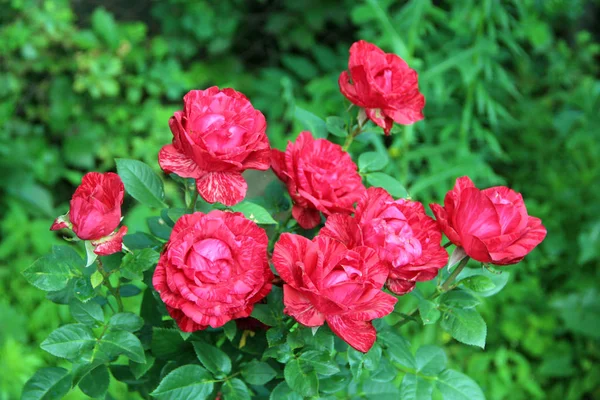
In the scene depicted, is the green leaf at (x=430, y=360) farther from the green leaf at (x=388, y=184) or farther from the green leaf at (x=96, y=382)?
the green leaf at (x=96, y=382)

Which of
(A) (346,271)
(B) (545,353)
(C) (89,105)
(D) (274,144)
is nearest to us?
(A) (346,271)

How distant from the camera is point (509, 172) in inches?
88.2

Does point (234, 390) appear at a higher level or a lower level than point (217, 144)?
lower

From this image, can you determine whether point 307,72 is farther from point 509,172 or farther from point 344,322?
point 344,322

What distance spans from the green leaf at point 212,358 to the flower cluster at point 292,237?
5cm

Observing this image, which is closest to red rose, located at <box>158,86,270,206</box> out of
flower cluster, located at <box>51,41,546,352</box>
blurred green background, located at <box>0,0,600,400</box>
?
flower cluster, located at <box>51,41,546,352</box>

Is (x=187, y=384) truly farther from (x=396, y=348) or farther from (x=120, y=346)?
(x=396, y=348)

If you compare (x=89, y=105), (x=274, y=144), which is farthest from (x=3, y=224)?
(x=274, y=144)

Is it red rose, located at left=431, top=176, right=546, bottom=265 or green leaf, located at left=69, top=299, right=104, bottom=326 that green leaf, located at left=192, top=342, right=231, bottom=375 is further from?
red rose, located at left=431, top=176, right=546, bottom=265

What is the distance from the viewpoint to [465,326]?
1.93 feet

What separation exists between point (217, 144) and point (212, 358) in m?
0.20

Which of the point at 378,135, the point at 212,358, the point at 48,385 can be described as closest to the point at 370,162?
the point at 212,358

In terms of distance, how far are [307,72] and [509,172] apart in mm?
775

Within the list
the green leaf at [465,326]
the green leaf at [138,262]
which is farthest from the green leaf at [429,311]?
the green leaf at [138,262]
